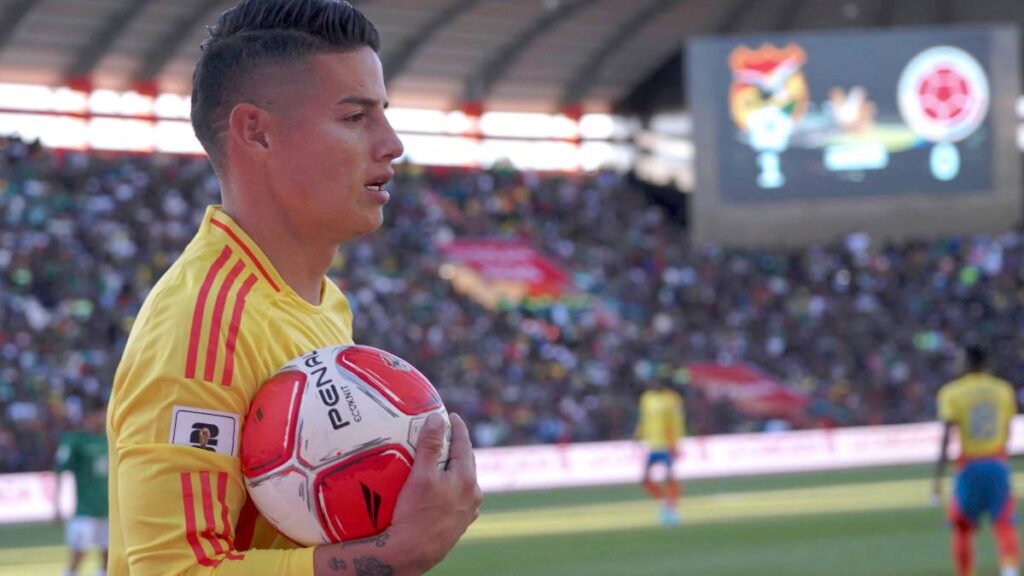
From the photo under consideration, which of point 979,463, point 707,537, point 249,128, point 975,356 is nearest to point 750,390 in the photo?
point 707,537

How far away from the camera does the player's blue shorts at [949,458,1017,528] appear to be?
12602 mm

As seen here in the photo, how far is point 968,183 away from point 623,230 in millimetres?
9931

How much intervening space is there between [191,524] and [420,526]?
1.08ft

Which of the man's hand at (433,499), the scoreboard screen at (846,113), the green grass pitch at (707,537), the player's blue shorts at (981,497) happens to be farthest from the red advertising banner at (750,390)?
the man's hand at (433,499)

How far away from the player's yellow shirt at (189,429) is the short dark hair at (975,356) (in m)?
11.8

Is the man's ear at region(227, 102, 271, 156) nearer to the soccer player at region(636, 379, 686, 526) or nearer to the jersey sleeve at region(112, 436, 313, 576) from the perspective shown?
the jersey sleeve at region(112, 436, 313, 576)

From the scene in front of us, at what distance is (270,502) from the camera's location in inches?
93.4

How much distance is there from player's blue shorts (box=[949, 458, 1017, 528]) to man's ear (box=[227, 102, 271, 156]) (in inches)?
431

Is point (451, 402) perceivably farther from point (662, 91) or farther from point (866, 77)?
point (662, 91)

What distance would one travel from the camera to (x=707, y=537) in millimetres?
18250

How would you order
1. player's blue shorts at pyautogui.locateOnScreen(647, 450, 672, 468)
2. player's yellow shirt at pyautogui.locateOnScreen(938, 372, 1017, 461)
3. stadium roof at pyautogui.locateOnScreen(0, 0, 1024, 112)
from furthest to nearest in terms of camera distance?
stadium roof at pyautogui.locateOnScreen(0, 0, 1024, 112)
player's blue shorts at pyautogui.locateOnScreen(647, 450, 672, 468)
player's yellow shirt at pyautogui.locateOnScreen(938, 372, 1017, 461)

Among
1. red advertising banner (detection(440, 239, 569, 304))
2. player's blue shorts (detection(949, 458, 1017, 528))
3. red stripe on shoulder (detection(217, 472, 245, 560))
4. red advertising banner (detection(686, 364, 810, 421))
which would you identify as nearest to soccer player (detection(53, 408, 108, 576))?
player's blue shorts (detection(949, 458, 1017, 528))

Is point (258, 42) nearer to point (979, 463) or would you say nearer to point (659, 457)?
point (979, 463)

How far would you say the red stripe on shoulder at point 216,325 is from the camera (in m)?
2.30
